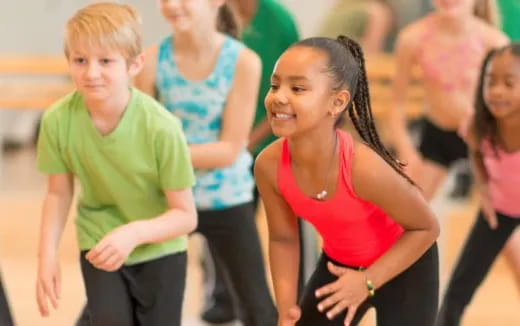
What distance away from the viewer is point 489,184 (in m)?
3.12

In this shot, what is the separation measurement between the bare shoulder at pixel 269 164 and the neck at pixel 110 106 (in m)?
0.36

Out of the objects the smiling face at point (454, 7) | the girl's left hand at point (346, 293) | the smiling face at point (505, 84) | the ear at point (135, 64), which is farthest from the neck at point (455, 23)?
the girl's left hand at point (346, 293)

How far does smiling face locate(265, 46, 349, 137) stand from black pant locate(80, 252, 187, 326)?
1.75 feet

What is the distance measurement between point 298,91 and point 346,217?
1.05 feet

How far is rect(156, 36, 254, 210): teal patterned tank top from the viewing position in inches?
113

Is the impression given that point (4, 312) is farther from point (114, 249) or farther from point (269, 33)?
point (269, 33)

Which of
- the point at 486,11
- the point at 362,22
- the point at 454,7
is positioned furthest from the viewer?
the point at 362,22

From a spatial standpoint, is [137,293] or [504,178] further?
[504,178]

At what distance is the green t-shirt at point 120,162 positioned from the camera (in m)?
2.39

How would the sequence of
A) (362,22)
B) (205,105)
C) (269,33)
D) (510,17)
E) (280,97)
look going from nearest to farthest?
(280,97) → (205,105) → (269,33) → (510,17) → (362,22)

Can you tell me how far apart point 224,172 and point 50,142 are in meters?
0.62

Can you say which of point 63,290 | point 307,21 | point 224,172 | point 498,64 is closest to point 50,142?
point 224,172

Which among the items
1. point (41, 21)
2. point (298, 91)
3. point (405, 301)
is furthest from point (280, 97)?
point (41, 21)

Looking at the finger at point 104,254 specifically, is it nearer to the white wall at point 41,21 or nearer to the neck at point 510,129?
the neck at point 510,129
